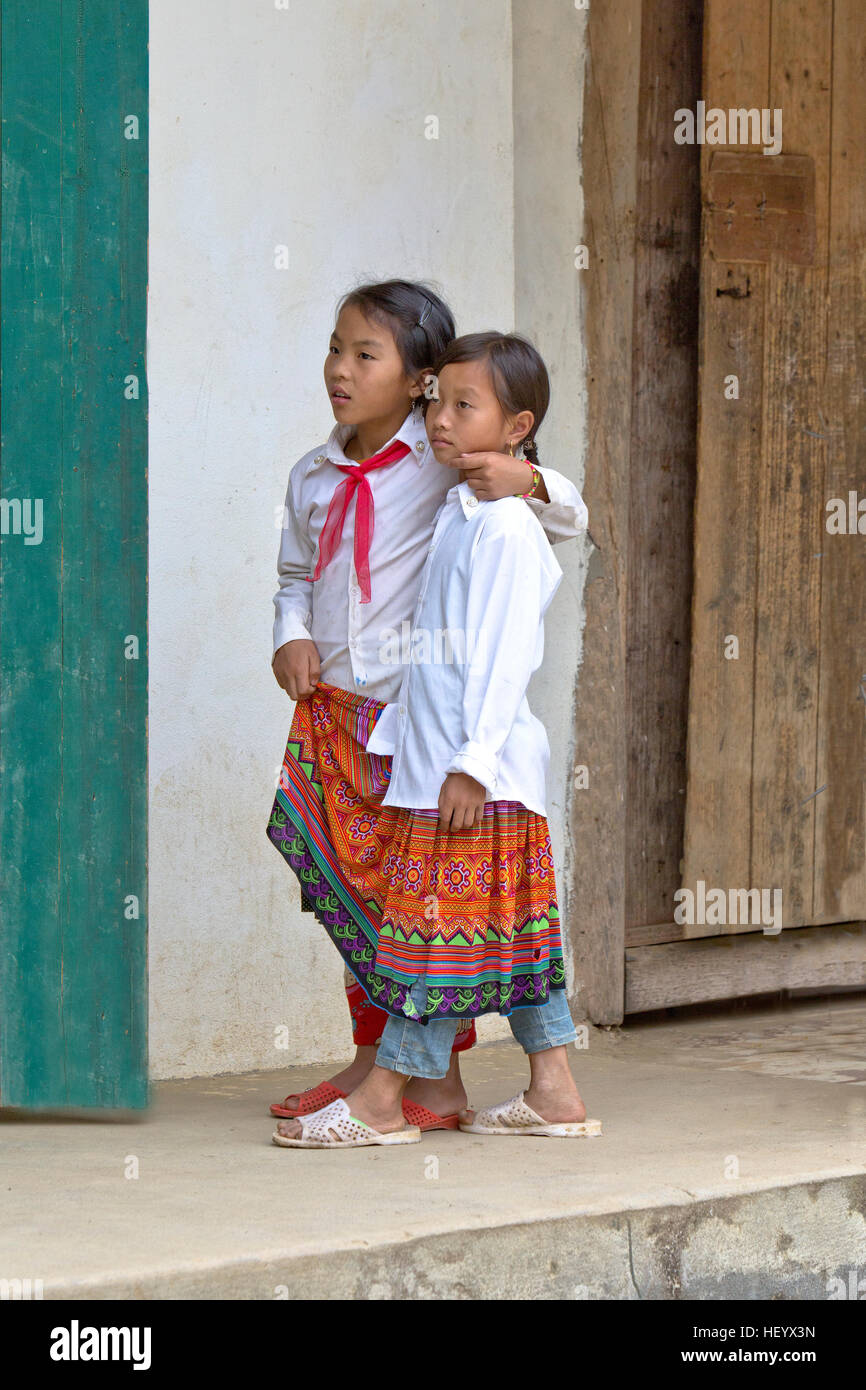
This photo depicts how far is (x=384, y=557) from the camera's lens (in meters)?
3.07

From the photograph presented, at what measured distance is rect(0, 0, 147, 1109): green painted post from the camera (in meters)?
3.05

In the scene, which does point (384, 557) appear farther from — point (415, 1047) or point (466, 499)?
point (415, 1047)

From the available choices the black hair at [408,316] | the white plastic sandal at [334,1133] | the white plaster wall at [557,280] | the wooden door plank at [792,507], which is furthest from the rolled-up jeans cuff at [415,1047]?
the wooden door plank at [792,507]

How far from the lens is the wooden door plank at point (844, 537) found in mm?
4504

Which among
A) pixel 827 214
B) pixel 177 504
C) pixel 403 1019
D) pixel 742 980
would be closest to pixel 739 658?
pixel 742 980

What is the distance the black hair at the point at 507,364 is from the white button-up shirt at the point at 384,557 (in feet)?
0.44

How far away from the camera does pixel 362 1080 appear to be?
Result: 3.16 meters

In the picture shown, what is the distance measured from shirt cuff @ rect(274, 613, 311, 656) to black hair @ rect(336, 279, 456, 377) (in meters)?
0.47

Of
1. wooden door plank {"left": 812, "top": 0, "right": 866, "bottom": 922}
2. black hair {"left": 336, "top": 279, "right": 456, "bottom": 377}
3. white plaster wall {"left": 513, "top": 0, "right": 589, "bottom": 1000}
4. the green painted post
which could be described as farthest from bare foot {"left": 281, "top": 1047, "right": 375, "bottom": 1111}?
wooden door plank {"left": 812, "top": 0, "right": 866, "bottom": 922}

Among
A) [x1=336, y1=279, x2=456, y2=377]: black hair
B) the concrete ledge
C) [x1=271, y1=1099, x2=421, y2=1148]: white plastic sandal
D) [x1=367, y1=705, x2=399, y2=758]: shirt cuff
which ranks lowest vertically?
the concrete ledge

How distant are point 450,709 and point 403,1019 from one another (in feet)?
1.71

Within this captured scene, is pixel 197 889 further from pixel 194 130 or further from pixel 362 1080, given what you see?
pixel 194 130

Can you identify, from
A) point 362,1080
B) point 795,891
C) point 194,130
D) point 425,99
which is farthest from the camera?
point 795,891

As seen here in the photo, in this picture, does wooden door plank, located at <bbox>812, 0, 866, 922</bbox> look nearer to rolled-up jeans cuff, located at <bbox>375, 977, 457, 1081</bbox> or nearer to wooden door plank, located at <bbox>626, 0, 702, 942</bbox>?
wooden door plank, located at <bbox>626, 0, 702, 942</bbox>
